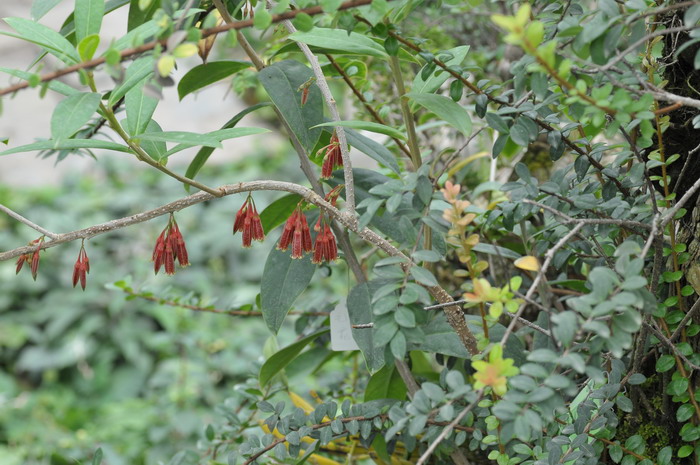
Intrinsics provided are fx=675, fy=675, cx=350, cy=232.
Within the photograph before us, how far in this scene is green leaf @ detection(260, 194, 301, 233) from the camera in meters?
0.92

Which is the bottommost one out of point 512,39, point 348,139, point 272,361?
point 272,361

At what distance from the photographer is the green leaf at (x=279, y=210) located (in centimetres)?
92

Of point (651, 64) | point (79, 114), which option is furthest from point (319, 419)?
point (651, 64)

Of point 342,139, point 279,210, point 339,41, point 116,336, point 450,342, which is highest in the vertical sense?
point 339,41

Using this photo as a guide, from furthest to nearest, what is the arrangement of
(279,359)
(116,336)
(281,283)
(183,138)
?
(116,336) < (279,359) < (281,283) < (183,138)

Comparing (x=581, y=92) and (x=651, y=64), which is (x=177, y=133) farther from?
(x=651, y=64)

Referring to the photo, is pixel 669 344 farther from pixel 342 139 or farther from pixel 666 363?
pixel 342 139

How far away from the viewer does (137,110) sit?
75cm

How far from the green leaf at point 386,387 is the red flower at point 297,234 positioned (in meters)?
0.27

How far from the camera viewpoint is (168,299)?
1172 millimetres

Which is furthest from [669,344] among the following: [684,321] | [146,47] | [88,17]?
[88,17]

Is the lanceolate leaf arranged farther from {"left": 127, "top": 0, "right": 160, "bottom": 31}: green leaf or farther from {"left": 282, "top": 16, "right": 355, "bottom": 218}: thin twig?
{"left": 127, "top": 0, "right": 160, "bottom": 31}: green leaf

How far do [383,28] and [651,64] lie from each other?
0.32m

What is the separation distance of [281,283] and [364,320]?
4.8 inches
